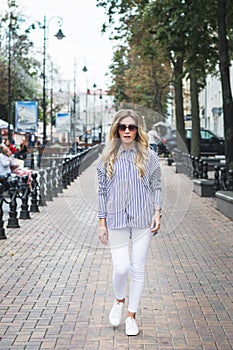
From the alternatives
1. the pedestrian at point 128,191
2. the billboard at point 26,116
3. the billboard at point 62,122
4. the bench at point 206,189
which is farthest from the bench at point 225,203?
the billboard at point 62,122

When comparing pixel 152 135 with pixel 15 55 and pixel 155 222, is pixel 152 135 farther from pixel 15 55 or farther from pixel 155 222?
pixel 15 55

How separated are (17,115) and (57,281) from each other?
3135 centimetres

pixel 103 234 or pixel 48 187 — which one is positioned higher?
pixel 48 187

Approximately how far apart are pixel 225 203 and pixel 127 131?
35.5ft

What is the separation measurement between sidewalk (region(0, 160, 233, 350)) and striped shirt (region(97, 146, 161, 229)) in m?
1.01

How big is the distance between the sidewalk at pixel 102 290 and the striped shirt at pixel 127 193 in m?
1.01

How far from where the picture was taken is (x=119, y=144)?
6.44 metres

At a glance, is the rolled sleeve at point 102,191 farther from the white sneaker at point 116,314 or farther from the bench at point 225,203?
the bench at point 225,203

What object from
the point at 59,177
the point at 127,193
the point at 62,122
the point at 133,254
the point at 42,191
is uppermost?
the point at 62,122

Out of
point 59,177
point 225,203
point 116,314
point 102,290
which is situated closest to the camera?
point 116,314

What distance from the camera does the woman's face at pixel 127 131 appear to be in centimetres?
637

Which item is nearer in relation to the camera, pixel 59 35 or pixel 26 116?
pixel 59 35

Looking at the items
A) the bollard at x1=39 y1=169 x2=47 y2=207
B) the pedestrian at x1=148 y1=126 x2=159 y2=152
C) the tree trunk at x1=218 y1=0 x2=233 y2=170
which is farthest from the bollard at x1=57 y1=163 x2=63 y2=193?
the pedestrian at x1=148 y1=126 x2=159 y2=152

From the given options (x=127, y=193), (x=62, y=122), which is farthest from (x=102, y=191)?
(x=62, y=122)
